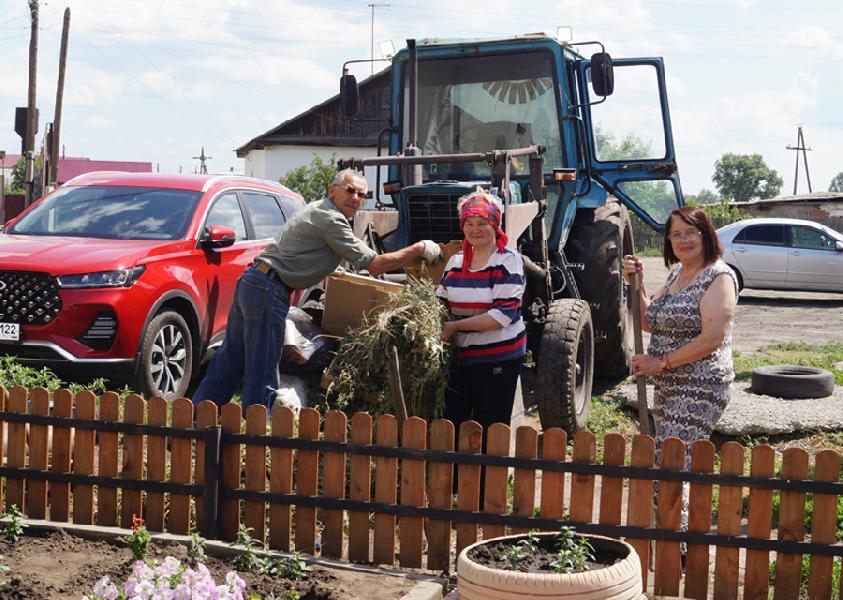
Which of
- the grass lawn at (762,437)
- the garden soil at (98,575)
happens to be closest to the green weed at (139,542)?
the garden soil at (98,575)

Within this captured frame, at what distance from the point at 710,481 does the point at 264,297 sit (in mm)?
3065

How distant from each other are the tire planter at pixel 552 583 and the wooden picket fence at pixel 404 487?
1093mm

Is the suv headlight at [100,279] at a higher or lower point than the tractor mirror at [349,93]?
lower

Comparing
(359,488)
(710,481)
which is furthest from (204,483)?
(710,481)

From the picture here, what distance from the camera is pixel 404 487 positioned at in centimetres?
487

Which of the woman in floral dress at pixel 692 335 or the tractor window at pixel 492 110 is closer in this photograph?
the woman in floral dress at pixel 692 335

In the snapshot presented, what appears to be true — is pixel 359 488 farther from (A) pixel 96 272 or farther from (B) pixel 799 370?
(B) pixel 799 370

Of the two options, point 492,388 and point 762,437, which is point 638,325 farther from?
point 762,437

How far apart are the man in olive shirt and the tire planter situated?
10.5 ft

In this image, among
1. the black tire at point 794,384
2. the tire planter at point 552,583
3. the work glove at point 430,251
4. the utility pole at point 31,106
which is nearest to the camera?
the tire planter at point 552,583

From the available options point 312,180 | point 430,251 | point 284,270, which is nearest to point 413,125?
point 430,251

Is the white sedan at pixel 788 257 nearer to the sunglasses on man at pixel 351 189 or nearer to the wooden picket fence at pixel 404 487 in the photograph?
the sunglasses on man at pixel 351 189

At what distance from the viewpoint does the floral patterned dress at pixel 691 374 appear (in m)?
5.07

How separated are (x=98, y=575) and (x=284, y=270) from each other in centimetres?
263
